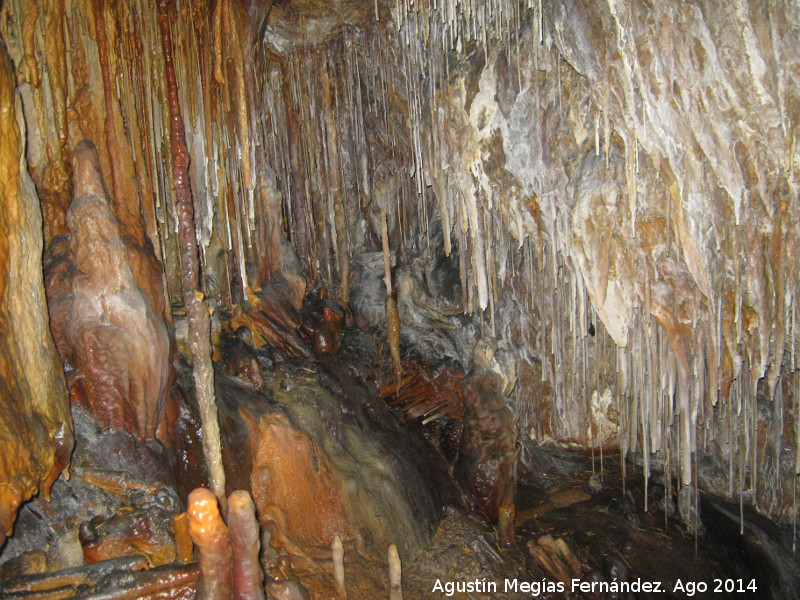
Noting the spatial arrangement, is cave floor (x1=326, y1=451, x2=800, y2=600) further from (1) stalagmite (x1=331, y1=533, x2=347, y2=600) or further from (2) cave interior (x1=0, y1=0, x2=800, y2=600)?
(1) stalagmite (x1=331, y1=533, x2=347, y2=600)

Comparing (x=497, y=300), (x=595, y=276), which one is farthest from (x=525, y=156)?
(x=497, y=300)

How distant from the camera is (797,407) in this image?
7109 mm

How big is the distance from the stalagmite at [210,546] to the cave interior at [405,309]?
2 centimetres

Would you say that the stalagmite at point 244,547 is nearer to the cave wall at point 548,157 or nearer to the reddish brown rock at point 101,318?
the reddish brown rock at point 101,318

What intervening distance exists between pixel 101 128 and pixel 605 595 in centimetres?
759

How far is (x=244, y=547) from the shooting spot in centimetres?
343

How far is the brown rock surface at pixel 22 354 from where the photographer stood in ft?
11.3

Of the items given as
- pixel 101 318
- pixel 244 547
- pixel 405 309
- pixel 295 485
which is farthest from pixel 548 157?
pixel 244 547

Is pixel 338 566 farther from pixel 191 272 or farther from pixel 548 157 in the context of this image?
pixel 548 157

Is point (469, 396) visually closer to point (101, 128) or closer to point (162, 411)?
point (162, 411)

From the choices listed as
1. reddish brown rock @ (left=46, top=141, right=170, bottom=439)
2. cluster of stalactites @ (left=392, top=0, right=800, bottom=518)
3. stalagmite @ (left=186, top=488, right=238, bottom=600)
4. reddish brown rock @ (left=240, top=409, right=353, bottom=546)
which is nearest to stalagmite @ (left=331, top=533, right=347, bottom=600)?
reddish brown rock @ (left=240, top=409, right=353, bottom=546)

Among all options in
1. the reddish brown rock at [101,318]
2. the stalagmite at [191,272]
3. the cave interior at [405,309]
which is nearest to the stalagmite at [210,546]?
the cave interior at [405,309]

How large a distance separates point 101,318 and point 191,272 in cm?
160

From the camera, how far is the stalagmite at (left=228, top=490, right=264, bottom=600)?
3.36 meters
